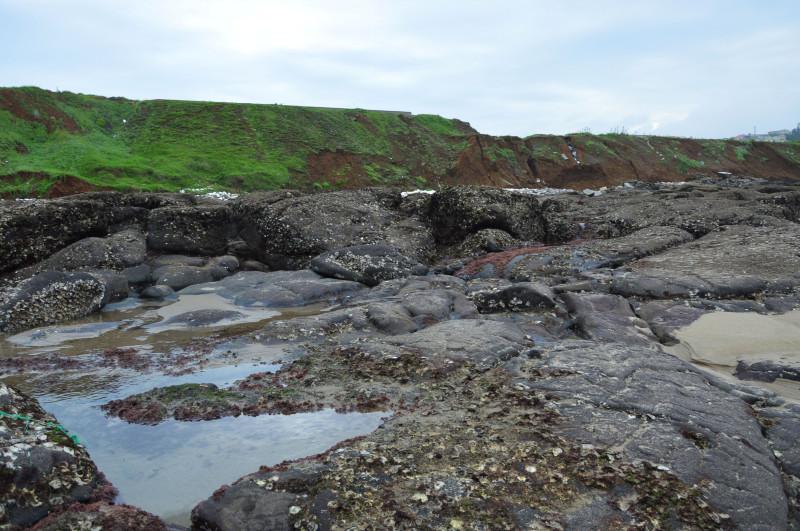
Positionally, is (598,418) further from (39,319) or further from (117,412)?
(39,319)

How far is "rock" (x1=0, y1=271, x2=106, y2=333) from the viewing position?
37.2 feet

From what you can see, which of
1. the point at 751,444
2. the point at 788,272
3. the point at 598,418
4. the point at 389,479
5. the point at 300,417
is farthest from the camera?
the point at 788,272

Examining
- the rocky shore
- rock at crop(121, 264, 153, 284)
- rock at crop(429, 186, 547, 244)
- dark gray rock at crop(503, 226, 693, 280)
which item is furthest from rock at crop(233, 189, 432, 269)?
dark gray rock at crop(503, 226, 693, 280)

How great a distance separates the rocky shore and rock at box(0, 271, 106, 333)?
1.9 inches

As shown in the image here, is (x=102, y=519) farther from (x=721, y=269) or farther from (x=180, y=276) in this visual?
(x=721, y=269)

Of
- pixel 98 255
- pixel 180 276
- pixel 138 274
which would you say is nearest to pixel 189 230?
pixel 98 255

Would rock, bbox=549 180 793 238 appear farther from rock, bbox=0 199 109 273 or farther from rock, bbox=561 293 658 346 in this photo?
rock, bbox=0 199 109 273

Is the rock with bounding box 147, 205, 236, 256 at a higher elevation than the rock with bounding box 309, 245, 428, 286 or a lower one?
higher

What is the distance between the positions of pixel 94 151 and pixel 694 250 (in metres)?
46.5

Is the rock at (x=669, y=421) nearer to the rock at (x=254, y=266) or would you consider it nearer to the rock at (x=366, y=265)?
the rock at (x=366, y=265)

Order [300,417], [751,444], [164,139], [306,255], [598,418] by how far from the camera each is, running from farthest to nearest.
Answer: [164,139] → [306,255] → [300,417] → [598,418] → [751,444]

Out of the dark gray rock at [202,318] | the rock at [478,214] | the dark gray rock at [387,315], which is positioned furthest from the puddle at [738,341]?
the rock at [478,214]

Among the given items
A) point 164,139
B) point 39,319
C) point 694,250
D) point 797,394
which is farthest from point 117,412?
point 164,139

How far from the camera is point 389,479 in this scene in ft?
15.6
